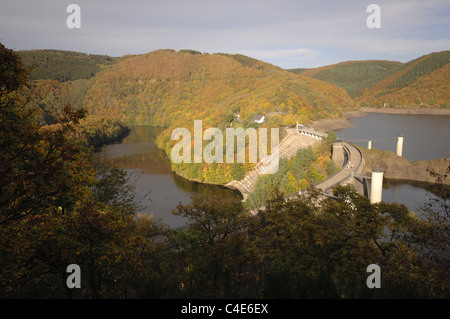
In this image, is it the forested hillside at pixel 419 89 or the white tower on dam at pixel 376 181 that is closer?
the white tower on dam at pixel 376 181

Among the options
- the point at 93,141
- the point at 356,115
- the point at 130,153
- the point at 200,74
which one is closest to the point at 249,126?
the point at 130,153

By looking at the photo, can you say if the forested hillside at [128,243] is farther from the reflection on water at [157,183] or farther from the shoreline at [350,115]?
the shoreline at [350,115]

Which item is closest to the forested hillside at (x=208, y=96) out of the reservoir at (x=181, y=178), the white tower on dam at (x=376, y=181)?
the reservoir at (x=181, y=178)

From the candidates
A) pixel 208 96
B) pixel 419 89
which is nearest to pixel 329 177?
pixel 208 96

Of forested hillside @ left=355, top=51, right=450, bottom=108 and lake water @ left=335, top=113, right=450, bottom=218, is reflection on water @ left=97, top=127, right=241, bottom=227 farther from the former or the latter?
forested hillside @ left=355, top=51, right=450, bottom=108

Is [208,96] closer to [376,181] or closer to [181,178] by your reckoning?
[181,178]
